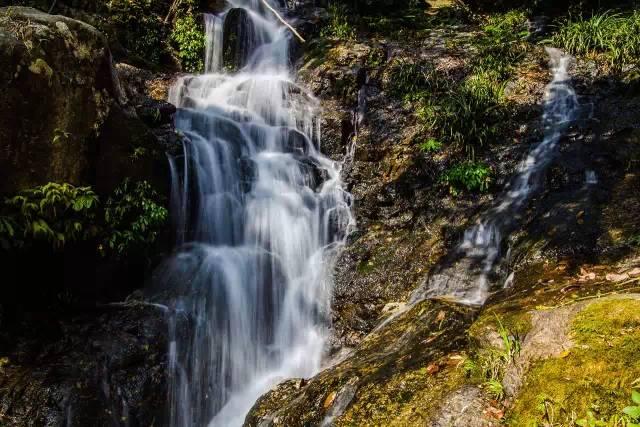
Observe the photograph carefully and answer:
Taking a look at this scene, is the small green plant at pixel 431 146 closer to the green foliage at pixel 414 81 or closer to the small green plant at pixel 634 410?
the green foliage at pixel 414 81

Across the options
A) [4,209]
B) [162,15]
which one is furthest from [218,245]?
[162,15]

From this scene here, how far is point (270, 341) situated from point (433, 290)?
2.80 meters

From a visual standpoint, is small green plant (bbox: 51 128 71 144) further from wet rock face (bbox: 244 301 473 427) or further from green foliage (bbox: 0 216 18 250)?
wet rock face (bbox: 244 301 473 427)

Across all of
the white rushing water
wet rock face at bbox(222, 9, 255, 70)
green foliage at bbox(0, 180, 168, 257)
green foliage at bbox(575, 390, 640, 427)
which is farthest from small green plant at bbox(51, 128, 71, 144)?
wet rock face at bbox(222, 9, 255, 70)

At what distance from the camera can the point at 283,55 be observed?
13289mm

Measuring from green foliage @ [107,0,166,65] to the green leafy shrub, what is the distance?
975 centimetres

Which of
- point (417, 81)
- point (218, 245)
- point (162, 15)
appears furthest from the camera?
point (162, 15)

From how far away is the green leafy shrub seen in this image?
8180mm

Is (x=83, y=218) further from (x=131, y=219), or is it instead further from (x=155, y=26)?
(x=155, y=26)

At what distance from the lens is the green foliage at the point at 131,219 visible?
6832 mm

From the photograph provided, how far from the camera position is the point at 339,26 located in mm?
14078

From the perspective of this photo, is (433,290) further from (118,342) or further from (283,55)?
(283,55)

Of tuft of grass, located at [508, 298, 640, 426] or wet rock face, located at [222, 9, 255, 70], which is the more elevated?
wet rock face, located at [222, 9, 255, 70]

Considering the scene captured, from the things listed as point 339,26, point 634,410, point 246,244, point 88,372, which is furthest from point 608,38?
point 88,372
